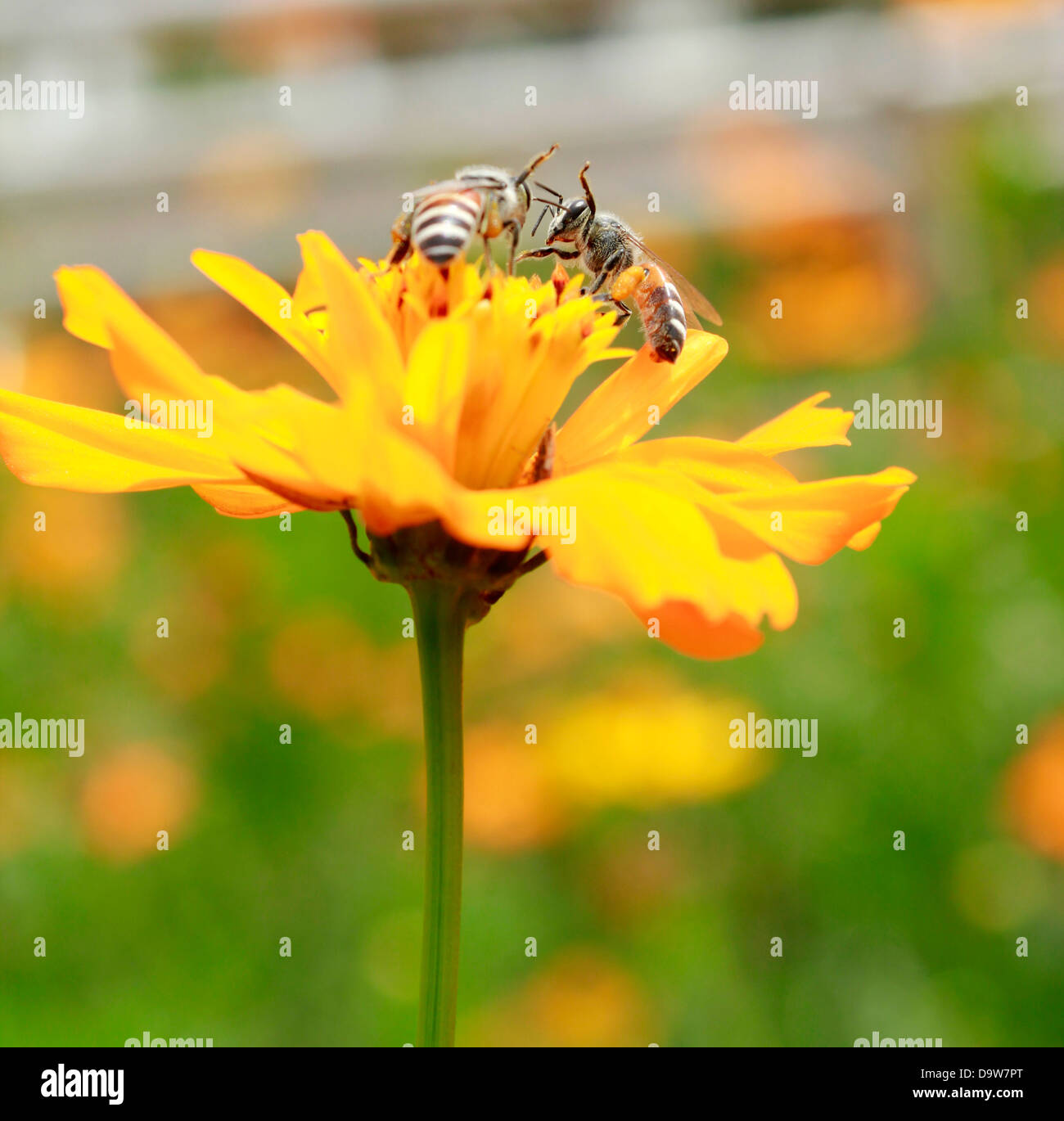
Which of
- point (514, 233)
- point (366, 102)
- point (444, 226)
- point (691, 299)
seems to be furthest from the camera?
point (366, 102)

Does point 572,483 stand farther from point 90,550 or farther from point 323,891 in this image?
point 90,550

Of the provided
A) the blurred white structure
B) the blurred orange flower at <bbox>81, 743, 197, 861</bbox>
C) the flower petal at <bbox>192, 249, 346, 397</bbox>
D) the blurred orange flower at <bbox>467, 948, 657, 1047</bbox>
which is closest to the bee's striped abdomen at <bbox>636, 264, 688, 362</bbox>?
the flower petal at <bbox>192, 249, 346, 397</bbox>

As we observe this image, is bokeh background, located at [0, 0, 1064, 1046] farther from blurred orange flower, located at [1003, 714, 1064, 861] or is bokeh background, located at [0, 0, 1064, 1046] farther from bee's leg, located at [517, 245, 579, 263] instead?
bee's leg, located at [517, 245, 579, 263]

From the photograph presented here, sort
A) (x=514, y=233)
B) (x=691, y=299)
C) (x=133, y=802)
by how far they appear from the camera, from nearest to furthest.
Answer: (x=514, y=233), (x=691, y=299), (x=133, y=802)

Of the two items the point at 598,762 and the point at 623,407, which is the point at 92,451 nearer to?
the point at 623,407

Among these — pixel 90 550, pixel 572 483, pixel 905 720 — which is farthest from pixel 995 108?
pixel 572 483

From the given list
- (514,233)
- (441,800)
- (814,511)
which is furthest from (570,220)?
(441,800)
